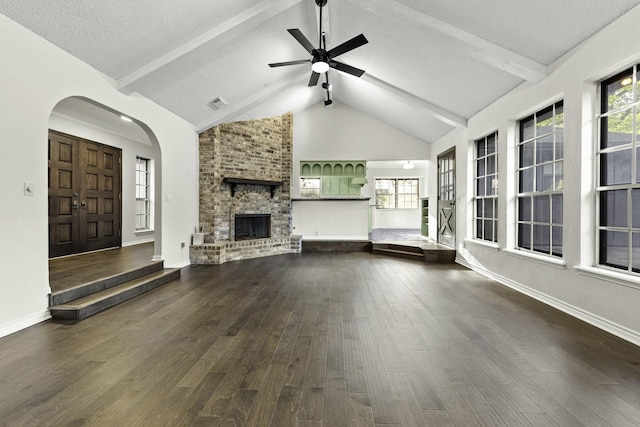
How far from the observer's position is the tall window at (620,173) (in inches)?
103

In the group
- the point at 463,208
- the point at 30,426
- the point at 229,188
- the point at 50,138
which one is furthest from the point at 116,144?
the point at 463,208

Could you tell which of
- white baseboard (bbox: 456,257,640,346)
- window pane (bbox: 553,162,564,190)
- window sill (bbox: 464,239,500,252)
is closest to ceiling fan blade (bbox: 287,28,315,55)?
window pane (bbox: 553,162,564,190)

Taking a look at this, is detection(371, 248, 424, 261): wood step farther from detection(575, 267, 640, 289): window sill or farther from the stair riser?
the stair riser

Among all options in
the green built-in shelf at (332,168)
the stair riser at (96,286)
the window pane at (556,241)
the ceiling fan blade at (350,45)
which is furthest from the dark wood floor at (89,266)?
the window pane at (556,241)

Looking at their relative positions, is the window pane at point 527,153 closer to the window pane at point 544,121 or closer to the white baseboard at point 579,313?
the window pane at point 544,121

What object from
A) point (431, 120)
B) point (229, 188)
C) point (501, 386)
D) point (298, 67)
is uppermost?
point (298, 67)

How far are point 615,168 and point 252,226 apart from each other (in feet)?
20.5

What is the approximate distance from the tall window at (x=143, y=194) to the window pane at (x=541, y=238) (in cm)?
822

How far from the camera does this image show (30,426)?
1479mm

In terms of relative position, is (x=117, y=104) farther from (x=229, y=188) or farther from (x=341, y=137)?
(x=341, y=137)

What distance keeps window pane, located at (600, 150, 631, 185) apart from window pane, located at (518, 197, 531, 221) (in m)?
1.17

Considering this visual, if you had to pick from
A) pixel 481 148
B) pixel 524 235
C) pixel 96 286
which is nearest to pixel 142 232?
pixel 96 286

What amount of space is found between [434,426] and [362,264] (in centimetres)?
442

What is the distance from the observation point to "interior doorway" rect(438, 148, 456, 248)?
635 cm
